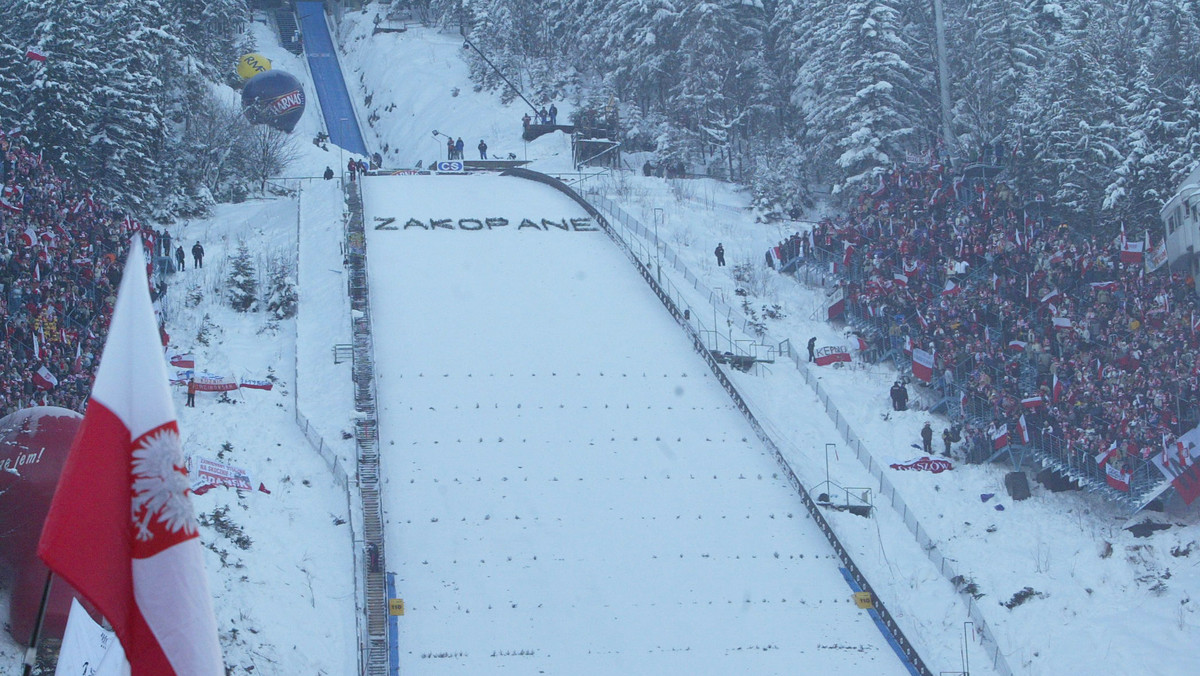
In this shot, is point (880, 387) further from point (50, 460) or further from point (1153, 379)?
point (50, 460)

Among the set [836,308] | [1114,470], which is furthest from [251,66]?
[1114,470]

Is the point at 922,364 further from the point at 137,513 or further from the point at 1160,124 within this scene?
the point at 137,513

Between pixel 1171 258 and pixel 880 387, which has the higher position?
pixel 1171 258

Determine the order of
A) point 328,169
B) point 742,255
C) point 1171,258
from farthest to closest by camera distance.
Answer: point 328,169, point 742,255, point 1171,258

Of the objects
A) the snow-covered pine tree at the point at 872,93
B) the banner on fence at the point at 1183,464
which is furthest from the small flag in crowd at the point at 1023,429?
the snow-covered pine tree at the point at 872,93

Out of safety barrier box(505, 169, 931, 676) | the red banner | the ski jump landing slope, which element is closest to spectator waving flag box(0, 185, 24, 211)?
the ski jump landing slope

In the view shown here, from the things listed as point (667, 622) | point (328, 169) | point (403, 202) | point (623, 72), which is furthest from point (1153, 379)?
point (623, 72)

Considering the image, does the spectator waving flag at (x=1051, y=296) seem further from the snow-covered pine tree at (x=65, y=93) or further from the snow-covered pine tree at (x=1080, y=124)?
the snow-covered pine tree at (x=65, y=93)
